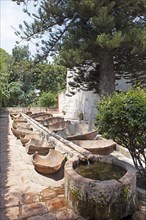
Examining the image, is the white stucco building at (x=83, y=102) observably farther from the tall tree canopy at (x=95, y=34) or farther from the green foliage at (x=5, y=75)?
the green foliage at (x=5, y=75)

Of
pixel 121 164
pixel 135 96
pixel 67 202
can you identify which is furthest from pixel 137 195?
pixel 135 96

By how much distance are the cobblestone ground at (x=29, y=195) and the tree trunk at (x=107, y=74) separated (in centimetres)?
600

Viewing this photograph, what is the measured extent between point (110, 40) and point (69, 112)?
9.54 m

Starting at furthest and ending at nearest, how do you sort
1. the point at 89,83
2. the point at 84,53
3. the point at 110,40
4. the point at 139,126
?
the point at 89,83, the point at 84,53, the point at 110,40, the point at 139,126

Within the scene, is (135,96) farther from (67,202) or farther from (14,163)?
(14,163)

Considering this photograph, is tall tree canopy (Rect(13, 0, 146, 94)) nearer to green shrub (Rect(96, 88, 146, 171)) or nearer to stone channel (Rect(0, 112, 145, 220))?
stone channel (Rect(0, 112, 145, 220))

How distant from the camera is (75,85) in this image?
1290 centimetres

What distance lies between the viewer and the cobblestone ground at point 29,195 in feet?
10.7

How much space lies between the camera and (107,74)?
10.7 m

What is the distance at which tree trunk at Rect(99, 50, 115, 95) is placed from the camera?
10.6 metres

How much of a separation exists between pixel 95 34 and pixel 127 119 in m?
7.31

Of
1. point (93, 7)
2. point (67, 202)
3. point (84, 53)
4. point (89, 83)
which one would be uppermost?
point (93, 7)

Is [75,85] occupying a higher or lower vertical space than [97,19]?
lower

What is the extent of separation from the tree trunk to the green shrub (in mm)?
6350
